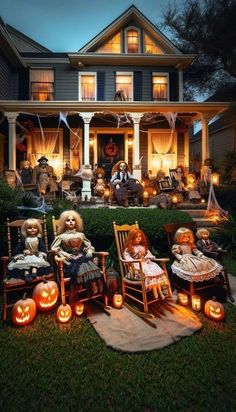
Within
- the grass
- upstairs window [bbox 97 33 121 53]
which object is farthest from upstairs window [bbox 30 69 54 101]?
the grass

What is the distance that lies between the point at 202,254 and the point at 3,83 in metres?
11.4

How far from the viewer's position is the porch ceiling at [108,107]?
987 centimetres

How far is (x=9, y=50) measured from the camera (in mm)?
11062

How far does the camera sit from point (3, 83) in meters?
11.4

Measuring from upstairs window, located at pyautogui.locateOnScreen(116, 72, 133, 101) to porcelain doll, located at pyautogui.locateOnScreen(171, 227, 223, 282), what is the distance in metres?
10.2

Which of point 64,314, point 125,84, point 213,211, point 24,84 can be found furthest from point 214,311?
point 24,84

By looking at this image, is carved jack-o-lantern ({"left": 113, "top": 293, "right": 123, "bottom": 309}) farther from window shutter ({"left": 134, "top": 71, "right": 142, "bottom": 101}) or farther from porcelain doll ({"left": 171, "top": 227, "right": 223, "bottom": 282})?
window shutter ({"left": 134, "top": 71, "right": 142, "bottom": 101})

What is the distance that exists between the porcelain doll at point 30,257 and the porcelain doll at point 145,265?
120cm

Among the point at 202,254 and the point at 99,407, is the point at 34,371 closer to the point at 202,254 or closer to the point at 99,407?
the point at 99,407

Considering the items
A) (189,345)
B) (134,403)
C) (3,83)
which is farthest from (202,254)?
(3,83)

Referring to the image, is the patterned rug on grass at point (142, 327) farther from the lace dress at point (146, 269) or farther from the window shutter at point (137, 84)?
the window shutter at point (137, 84)

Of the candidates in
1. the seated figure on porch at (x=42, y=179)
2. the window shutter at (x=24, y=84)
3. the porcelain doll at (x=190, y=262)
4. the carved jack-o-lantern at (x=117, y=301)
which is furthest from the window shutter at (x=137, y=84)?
the carved jack-o-lantern at (x=117, y=301)

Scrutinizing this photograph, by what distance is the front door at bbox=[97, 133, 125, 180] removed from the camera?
12.8 metres

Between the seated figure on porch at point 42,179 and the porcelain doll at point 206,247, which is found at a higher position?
the seated figure on porch at point 42,179
